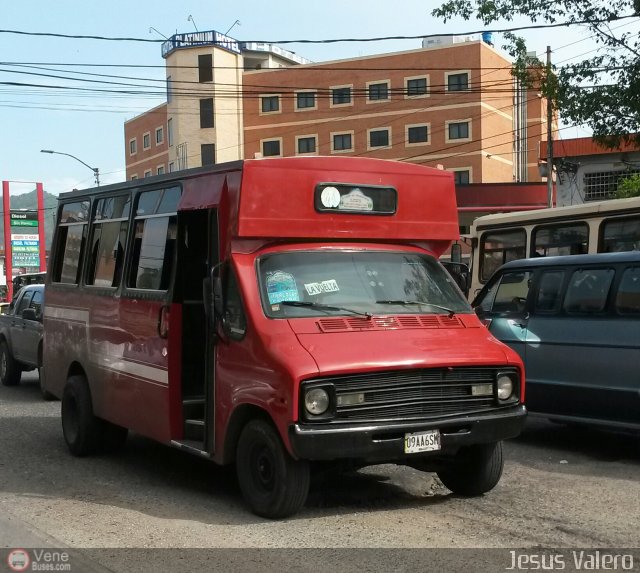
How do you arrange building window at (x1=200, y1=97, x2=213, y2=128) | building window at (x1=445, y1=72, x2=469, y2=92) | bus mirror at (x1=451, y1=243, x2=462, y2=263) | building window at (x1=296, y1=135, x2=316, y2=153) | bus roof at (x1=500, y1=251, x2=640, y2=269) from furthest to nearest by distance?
building window at (x1=200, y1=97, x2=213, y2=128)
building window at (x1=296, y1=135, x2=316, y2=153)
building window at (x1=445, y1=72, x2=469, y2=92)
bus mirror at (x1=451, y1=243, x2=462, y2=263)
bus roof at (x1=500, y1=251, x2=640, y2=269)

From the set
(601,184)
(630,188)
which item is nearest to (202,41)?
(601,184)

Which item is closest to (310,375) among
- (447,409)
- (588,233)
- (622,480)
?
(447,409)

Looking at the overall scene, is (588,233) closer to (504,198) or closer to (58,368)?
(58,368)

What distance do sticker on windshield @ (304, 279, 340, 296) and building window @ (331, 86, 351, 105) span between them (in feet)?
186

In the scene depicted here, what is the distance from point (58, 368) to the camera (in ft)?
32.8

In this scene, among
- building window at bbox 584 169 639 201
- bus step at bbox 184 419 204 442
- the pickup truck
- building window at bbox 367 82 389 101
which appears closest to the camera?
bus step at bbox 184 419 204 442

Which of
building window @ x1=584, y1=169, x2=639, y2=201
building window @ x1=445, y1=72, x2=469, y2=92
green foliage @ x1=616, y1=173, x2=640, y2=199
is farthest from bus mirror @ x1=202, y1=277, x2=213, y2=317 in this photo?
building window @ x1=445, y1=72, x2=469, y2=92

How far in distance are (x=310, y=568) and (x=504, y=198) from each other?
41101mm

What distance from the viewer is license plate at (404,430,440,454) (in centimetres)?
617

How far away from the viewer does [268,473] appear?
641 cm

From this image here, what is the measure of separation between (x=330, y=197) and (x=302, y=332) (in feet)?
4.09

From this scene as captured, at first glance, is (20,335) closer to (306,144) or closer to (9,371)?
(9,371)

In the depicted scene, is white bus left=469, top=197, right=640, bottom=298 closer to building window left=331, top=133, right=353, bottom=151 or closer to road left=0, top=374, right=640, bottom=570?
road left=0, top=374, right=640, bottom=570

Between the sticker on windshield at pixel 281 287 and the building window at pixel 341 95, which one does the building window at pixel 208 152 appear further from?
the sticker on windshield at pixel 281 287
